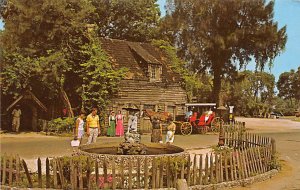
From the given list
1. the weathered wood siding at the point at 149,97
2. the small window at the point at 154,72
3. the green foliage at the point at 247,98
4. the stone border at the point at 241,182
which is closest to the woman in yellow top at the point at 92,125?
the stone border at the point at 241,182

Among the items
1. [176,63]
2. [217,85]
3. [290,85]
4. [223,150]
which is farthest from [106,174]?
[290,85]

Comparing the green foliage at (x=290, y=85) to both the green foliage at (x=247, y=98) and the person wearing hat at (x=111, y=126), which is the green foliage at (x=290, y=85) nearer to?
the green foliage at (x=247, y=98)

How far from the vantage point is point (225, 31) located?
39.5 metres

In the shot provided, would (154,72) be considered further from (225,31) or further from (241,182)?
(241,182)

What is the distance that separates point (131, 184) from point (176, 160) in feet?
4.80

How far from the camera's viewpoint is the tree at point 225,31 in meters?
38.9

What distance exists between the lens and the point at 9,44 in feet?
94.0

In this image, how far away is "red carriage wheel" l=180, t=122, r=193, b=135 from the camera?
3170 centimetres

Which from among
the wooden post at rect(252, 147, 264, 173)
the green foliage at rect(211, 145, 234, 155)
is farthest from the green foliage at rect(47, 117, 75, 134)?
the wooden post at rect(252, 147, 264, 173)

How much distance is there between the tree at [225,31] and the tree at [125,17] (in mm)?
11322

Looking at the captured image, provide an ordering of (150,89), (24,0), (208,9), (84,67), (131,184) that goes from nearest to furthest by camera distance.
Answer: (131,184)
(24,0)
(84,67)
(150,89)
(208,9)

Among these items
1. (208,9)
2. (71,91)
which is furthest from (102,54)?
(208,9)

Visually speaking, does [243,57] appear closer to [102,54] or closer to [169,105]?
[169,105]

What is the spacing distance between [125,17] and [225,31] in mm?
17486
